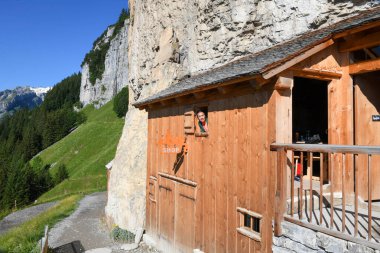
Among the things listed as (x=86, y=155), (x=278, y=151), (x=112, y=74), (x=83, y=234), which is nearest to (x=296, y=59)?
(x=278, y=151)

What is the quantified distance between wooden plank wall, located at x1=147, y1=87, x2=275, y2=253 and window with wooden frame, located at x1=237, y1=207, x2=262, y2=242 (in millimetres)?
128

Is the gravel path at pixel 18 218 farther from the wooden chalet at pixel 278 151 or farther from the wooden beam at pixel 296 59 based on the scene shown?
the wooden beam at pixel 296 59

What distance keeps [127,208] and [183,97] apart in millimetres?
8893

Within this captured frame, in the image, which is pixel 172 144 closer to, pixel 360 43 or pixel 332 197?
pixel 360 43

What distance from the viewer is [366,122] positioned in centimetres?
925

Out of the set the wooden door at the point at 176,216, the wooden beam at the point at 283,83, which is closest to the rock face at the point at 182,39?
the wooden door at the point at 176,216

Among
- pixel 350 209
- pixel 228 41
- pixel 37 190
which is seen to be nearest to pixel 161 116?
pixel 228 41

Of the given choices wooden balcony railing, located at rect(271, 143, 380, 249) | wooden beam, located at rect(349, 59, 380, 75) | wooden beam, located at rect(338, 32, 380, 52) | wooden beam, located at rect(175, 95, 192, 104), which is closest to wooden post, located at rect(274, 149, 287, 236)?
wooden balcony railing, located at rect(271, 143, 380, 249)

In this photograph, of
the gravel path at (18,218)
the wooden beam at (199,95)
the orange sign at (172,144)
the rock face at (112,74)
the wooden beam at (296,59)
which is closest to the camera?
the wooden beam at (296,59)

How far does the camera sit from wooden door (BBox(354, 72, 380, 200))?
9.12 meters

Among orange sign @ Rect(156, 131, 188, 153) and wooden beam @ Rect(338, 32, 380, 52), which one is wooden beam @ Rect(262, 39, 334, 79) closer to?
wooden beam @ Rect(338, 32, 380, 52)

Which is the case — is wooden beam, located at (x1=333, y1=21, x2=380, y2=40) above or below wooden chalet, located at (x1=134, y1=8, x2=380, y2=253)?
above

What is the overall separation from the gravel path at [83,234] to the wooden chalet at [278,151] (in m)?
5.63

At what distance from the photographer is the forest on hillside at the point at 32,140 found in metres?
56.2
